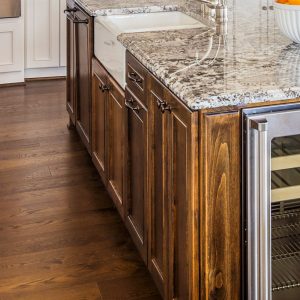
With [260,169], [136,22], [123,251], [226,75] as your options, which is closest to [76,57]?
[136,22]

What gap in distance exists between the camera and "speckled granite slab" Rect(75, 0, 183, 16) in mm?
3234

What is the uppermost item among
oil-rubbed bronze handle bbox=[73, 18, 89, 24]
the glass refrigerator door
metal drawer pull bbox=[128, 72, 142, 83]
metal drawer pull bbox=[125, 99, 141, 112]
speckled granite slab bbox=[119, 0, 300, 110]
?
oil-rubbed bronze handle bbox=[73, 18, 89, 24]

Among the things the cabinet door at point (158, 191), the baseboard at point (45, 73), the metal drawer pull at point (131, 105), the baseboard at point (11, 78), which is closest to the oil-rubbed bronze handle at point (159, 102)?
the cabinet door at point (158, 191)

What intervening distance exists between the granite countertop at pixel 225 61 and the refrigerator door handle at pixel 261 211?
110mm

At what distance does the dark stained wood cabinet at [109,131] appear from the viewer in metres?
2.80

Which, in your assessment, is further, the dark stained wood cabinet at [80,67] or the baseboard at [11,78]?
the baseboard at [11,78]

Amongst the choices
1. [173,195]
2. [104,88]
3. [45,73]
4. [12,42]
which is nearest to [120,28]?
[104,88]

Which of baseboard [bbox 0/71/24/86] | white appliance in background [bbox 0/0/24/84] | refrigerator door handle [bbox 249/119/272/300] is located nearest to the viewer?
refrigerator door handle [bbox 249/119/272/300]

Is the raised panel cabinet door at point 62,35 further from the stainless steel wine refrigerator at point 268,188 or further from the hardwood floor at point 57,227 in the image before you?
the stainless steel wine refrigerator at point 268,188

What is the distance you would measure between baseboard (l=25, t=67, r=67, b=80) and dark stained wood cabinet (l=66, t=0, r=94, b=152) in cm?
154

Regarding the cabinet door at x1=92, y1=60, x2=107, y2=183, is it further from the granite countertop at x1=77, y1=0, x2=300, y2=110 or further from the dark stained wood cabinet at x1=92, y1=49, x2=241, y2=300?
the granite countertop at x1=77, y1=0, x2=300, y2=110

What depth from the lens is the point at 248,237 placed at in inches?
71.9

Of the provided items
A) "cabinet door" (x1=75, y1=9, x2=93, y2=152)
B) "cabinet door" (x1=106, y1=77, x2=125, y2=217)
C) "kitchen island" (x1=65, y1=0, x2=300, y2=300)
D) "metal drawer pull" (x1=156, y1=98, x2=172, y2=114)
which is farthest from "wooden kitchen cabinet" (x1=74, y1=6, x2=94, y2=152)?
"metal drawer pull" (x1=156, y1=98, x2=172, y2=114)

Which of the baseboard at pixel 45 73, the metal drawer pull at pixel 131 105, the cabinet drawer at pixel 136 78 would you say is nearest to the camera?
the cabinet drawer at pixel 136 78
